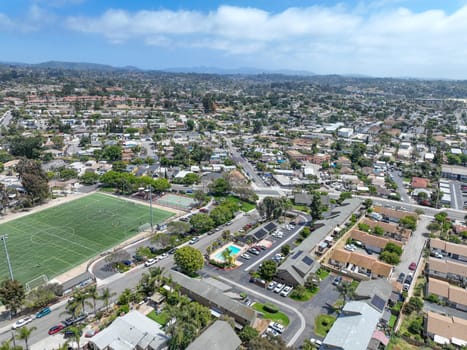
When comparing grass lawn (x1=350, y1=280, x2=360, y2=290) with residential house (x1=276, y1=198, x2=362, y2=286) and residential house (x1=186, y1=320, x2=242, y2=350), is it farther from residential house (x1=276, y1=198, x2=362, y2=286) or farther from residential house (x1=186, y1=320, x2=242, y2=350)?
residential house (x1=186, y1=320, x2=242, y2=350)

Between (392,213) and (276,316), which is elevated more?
(392,213)

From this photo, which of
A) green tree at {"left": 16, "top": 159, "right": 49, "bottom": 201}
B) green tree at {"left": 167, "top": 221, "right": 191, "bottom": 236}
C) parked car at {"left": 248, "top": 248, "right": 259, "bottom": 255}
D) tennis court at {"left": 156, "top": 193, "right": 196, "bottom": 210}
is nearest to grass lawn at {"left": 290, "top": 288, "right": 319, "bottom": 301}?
parked car at {"left": 248, "top": 248, "right": 259, "bottom": 255}

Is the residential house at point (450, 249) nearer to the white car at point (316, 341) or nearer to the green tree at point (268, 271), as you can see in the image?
the green tree at point (268, 271)

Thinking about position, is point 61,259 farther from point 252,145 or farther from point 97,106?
point 97,106

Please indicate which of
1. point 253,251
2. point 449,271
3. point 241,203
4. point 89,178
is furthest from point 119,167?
point 449,271

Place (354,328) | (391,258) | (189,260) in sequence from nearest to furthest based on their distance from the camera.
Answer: (354,328) → (189,260) → (391,258)

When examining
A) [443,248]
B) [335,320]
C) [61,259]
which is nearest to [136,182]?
[61,259]

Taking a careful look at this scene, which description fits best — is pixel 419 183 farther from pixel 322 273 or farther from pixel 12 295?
pixel 12 295
